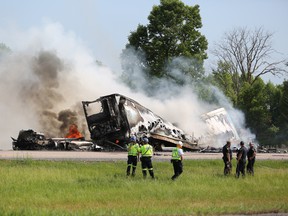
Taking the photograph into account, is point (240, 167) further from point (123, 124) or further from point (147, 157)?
point (123, 124)

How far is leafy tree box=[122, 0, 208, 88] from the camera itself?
62094mm

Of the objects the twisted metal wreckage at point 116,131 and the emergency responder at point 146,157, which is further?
the twisted metal wreckage at point 116,131

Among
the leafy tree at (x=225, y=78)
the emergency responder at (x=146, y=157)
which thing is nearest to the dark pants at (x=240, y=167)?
the emergency responder at (x=146, y=157)

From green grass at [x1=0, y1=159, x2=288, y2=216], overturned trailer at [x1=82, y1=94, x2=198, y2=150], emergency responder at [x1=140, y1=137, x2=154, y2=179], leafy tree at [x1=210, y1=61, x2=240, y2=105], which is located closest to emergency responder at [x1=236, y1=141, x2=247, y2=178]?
green grass at [x1=0, y1=159, x2=288, y2=216]

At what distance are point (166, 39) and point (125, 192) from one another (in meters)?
42.9

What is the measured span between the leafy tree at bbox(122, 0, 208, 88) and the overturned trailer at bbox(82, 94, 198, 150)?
58.5ft

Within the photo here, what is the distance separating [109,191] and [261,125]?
50155 mm

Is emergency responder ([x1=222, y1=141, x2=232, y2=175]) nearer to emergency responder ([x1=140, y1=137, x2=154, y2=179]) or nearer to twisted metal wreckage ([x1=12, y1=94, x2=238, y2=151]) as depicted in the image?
emergency responder ([x1=140, y1=137, x2=154, y2=179])

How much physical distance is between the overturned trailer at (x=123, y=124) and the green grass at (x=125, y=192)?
38.0 feet

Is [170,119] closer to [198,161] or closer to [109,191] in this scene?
[198,161]

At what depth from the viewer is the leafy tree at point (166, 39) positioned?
62.1 meters

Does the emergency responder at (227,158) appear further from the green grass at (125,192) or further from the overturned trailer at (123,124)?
the overturned trailer at (123,124)

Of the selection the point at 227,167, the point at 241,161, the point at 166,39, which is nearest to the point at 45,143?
the point at 227,167

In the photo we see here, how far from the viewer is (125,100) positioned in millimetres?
42125
